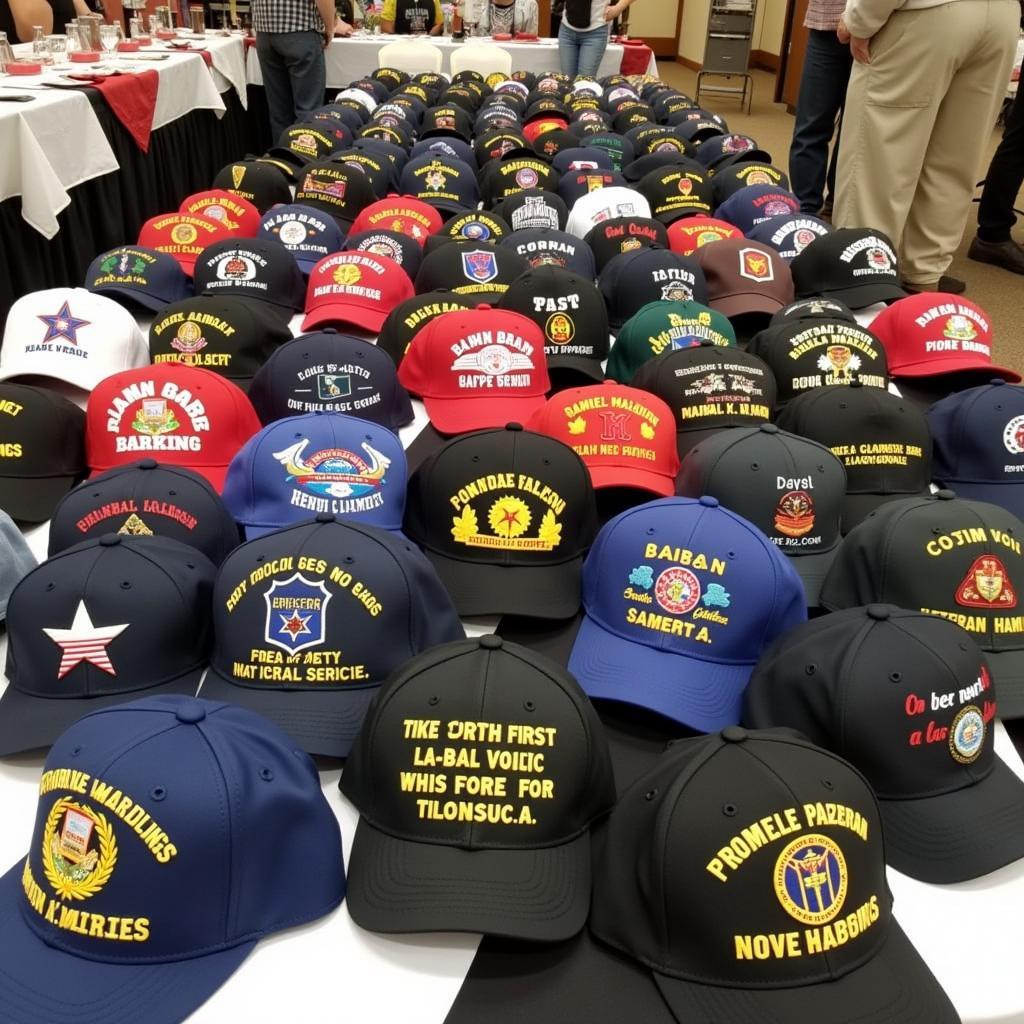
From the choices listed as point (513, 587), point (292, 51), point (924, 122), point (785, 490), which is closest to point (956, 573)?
point (785, 490)

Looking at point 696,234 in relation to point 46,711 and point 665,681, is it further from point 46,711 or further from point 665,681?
point 46,711

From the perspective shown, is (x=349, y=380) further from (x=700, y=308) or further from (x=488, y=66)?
(x=488, y=66)

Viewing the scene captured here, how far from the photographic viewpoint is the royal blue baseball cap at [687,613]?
47.4 inches

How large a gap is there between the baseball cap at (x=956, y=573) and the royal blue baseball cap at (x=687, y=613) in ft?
0.40

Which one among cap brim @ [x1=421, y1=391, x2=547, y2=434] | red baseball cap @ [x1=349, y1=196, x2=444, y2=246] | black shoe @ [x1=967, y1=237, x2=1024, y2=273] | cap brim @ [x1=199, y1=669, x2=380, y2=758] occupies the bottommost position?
black shoe @ [x1=967, y1=237, x2=1024, y2=273]

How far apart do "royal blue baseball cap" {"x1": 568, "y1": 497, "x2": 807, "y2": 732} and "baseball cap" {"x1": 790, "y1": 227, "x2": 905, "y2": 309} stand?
1550 millimetres

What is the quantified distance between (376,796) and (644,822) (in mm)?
272

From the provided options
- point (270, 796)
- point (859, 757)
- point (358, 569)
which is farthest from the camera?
point (358, 569)

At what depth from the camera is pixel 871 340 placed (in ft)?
6.76

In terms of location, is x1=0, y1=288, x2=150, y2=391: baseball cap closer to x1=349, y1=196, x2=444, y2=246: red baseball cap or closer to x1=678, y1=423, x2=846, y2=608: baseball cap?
x1=349, y1=196, x2=444, y2=246: red baseball cap

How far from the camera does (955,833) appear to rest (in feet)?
3.40

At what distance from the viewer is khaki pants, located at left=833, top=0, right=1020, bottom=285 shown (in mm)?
3158

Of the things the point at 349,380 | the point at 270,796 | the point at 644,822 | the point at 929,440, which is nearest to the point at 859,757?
the point at 644,822

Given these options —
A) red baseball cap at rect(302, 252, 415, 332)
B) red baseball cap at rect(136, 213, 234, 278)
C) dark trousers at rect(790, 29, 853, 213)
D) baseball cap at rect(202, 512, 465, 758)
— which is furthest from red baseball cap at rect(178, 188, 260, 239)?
dark trousers at rect(790, 29, 853, 213)
